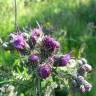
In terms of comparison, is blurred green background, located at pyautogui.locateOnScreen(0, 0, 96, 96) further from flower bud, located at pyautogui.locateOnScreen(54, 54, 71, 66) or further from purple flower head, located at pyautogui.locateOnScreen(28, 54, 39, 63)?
purple flower head, located at pyautogui.locateOnScreen(28, 54, 39, 63)

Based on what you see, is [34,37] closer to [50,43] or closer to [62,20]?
[50,43]

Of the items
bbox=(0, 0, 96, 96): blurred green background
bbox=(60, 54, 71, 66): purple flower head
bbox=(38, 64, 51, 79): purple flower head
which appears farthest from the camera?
bbox=(0, 0, 96, 96): blurred green background

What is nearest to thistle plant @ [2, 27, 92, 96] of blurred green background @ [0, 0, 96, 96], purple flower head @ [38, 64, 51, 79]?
purple flower head @ [38, 64, 51, 79]

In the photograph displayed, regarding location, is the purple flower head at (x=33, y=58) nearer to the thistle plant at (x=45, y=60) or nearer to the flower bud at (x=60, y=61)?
the thistle plant at (x=45, y=60)

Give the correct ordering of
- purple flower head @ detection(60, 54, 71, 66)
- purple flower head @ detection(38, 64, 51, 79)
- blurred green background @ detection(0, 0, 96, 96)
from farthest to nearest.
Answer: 1. blurred green background @ detection(0, 0, 96, 96)
2. purple flower head @ detection(60, 54, 71, 66)
3. purple flower head @ detection(38, 64, 51, 79)

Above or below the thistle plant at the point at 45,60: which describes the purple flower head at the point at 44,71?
below

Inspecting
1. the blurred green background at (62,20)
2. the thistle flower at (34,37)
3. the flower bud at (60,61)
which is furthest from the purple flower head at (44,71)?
the blurred green background at (62,20)

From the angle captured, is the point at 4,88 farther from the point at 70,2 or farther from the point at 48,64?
the point at 70,2
